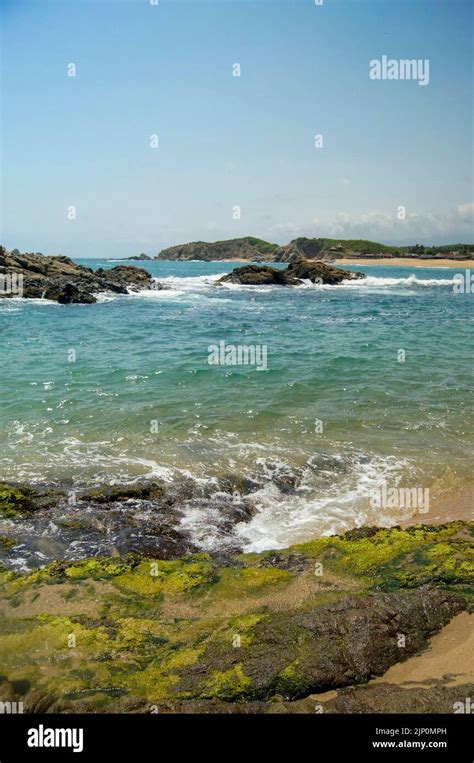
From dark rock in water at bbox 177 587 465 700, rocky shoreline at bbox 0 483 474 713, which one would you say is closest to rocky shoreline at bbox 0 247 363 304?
rocky shoreline at bbox 0 483 474 713

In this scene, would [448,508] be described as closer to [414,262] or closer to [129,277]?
[129,277]

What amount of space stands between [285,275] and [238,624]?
7539 cm

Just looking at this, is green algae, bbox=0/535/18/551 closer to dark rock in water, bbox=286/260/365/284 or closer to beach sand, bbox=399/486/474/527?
beach sand, bbox=399/486/474/527

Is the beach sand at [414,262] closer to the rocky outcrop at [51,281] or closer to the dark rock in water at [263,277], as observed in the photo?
the dark rock in water at [263,277]

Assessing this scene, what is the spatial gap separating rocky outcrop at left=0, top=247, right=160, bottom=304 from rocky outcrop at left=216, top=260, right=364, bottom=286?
1598cm

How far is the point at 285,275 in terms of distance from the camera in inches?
3078

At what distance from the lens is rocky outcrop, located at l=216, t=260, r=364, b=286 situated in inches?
3066

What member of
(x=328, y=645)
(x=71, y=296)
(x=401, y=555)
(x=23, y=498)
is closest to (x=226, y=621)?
(x=328, y=645)

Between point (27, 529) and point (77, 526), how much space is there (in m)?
0.88

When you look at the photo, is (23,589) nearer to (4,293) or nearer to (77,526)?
(77,526)

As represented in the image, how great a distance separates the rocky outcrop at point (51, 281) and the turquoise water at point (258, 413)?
17090 mm

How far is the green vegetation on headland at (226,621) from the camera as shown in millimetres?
4871
